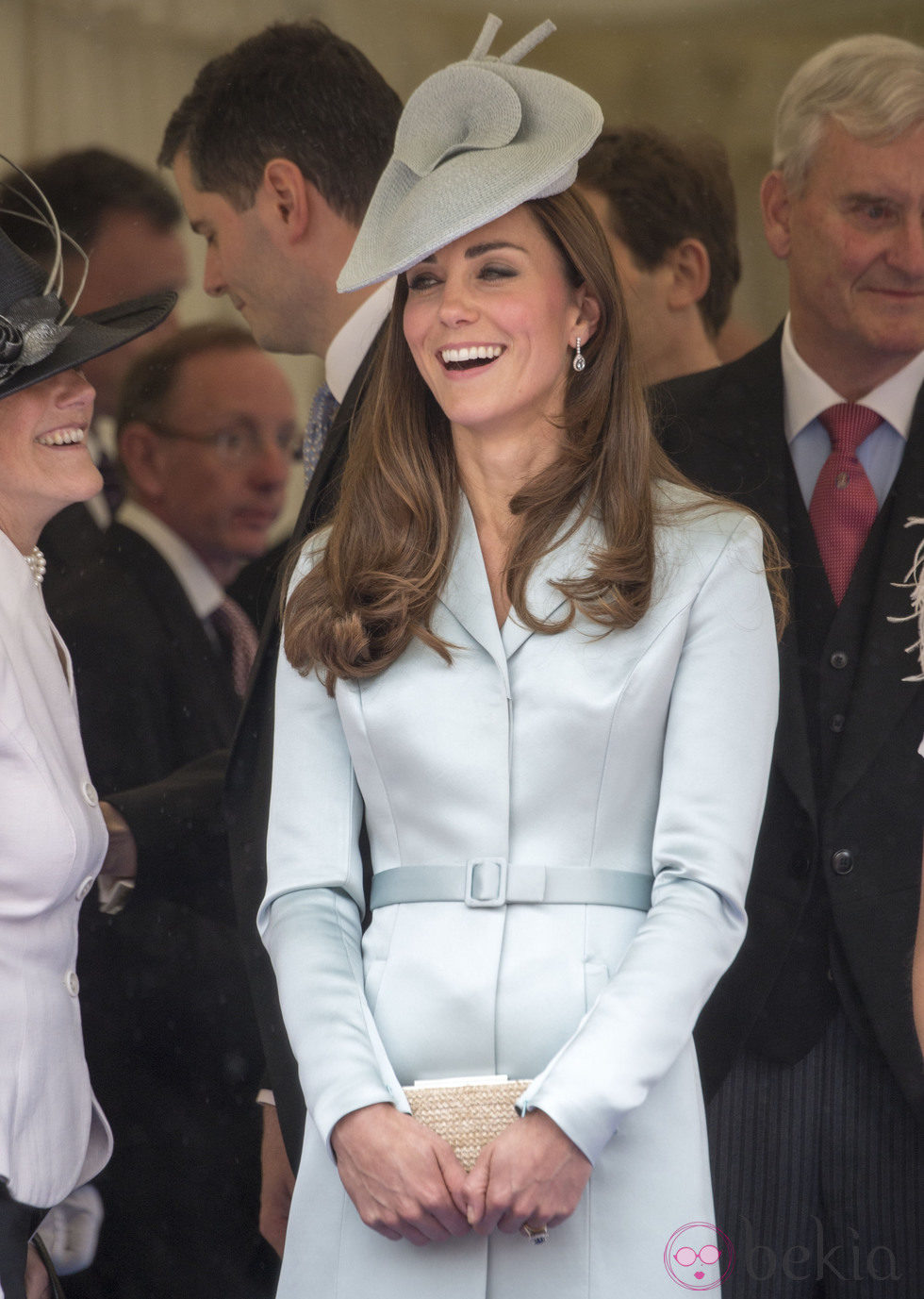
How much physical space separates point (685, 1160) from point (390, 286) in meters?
1.65

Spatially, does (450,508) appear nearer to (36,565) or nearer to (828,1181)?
(36,565)

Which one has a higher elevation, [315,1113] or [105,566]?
[105,566]

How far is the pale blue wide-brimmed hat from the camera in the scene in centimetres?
228

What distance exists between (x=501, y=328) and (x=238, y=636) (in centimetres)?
129

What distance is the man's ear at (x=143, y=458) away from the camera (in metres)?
3.39

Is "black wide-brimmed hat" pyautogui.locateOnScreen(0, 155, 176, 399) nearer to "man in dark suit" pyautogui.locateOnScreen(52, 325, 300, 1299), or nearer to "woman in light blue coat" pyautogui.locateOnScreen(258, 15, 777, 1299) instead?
"woman in light blue coat" pyautogui.locateOnScreen(258, 15, 777, 1299)

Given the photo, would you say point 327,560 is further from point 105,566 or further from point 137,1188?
point 137,1188

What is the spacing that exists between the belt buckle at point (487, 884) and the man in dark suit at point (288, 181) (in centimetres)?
109

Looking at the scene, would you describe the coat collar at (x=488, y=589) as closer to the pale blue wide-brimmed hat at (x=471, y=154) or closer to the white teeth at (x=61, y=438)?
the pale blue wide-brimmed hat at (x=471, y=154)

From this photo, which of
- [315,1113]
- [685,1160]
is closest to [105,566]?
[315,1113]

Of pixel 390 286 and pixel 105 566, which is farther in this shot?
pixel 105 566

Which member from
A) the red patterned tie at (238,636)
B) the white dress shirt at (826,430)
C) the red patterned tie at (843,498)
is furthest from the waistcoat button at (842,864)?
the red patterned tie at (238,636)

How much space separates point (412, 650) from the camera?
2.22m

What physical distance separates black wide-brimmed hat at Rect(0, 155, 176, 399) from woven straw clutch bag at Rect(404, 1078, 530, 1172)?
1.29 m
